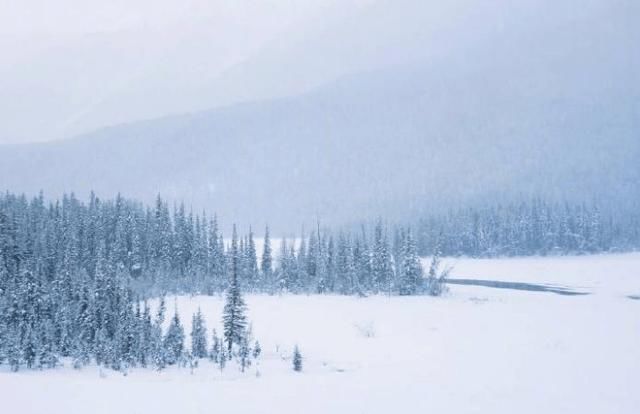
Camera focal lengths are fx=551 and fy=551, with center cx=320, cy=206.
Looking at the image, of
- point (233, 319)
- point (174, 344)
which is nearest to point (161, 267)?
point (233, 319)

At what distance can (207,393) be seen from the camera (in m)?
21.6

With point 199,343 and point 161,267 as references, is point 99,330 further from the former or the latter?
point 161,267

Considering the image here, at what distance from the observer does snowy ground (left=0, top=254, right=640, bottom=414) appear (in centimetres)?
2012

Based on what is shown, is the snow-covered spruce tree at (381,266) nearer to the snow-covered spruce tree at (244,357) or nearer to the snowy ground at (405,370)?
the snowy ground at (405,370)

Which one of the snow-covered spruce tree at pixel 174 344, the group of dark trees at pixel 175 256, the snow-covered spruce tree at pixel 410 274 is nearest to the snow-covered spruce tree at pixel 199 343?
the snow-covered spruce tree at pixel 174 344

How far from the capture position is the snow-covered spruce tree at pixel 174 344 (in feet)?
98.5

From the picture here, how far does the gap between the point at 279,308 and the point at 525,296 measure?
88.9 feet

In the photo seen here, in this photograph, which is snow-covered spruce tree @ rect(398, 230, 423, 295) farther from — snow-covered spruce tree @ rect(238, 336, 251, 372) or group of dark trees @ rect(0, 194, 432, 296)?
snow-covered spruce tree @ rect(238, 336, 251, 372)

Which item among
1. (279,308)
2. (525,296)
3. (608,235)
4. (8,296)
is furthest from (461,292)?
(608,235)

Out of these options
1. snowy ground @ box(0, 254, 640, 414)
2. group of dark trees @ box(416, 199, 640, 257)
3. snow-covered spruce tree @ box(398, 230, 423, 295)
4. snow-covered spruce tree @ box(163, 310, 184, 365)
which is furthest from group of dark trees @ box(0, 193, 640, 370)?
snowy ground @ box(0, 254, 640, 414)

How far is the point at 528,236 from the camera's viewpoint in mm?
131250

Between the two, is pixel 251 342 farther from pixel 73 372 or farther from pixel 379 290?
pixel 379 290

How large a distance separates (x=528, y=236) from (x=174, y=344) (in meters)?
116

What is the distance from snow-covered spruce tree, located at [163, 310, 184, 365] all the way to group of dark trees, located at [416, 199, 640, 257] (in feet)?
325
